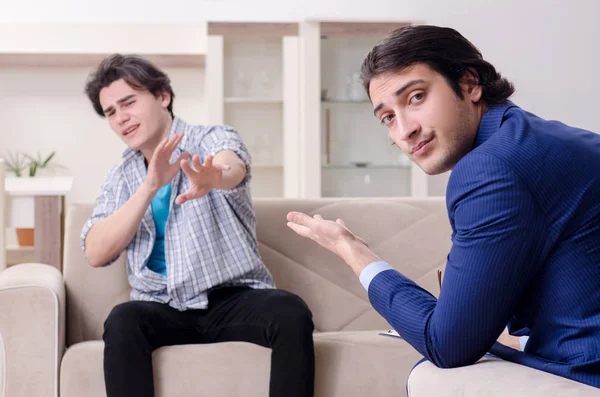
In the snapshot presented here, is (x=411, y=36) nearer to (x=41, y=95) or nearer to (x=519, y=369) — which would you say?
(x=519, y=369)

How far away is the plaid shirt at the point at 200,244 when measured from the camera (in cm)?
211

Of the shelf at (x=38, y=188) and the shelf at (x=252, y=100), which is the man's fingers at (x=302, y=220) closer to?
the shelf at (x=38, y=188)

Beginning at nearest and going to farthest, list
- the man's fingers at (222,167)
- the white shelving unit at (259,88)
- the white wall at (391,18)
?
the man's fingers at (222,167), the white shelving unit at (259,88), the white wall at (391,18)

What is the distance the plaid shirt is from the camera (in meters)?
2.11

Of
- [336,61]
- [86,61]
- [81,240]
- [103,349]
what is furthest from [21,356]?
[86,61]

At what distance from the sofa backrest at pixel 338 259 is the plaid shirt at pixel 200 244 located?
0.18 metres

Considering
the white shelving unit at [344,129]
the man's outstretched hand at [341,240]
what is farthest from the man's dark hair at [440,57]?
the white shelving unit at [344,129]

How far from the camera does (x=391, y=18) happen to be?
533cm

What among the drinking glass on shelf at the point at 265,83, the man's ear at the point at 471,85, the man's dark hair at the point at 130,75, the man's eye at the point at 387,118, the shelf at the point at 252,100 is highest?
the drinking glass on shelf at the point at 265,83

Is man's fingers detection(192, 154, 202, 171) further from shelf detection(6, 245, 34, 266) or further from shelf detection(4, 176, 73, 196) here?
shelf detection(6, 245, 34, 266)

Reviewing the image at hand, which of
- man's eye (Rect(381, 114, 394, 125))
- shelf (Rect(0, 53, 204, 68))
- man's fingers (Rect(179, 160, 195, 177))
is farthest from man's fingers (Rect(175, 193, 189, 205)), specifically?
shelf (Rect(0, 53, 204, 68))

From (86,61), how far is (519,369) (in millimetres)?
4704

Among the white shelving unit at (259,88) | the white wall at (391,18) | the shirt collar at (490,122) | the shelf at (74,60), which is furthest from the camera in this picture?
the white wall at (391,18)

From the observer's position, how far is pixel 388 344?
2.03 metres
